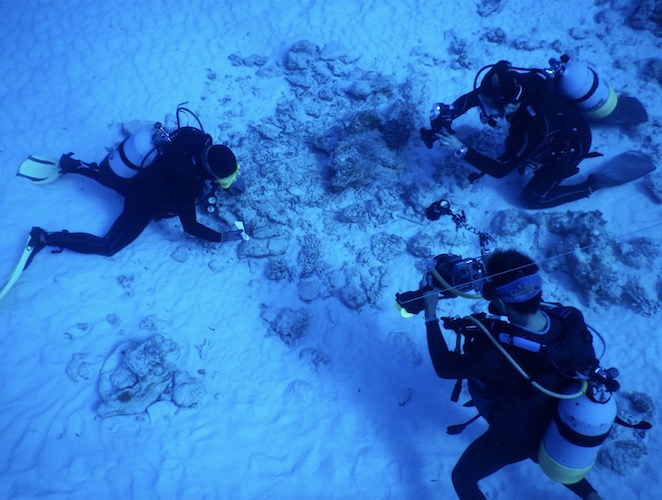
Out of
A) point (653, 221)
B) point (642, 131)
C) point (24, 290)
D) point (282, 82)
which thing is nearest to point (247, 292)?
point (24, 290)

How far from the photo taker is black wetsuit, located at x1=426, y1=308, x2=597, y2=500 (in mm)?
2945

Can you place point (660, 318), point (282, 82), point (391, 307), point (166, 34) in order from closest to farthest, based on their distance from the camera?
point (660, 318) → point (391, 307) → point (282, 82) → point (166, 34)

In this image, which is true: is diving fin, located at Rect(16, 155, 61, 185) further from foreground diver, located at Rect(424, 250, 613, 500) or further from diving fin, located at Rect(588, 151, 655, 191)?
diving fin, located at Rect(588, 151, 655, 191)

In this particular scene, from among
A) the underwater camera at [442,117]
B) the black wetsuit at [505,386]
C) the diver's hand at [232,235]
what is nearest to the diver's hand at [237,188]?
the diver's hand at [232,235]

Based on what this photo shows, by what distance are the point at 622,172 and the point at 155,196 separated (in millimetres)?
7072

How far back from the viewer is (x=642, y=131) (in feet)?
21.1

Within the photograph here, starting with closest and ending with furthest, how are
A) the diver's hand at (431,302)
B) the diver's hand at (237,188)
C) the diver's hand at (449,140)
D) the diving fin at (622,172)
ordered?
1. the diver's hand at (431,302)
2. the diver's hand at (449,140)
3. the diving fin at (622,172)
4. the diver's hand at (237,188)

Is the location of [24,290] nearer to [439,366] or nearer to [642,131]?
[439,366]

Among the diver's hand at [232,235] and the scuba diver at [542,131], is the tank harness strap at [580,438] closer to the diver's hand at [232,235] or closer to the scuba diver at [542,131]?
the scuba diver at [542,131]

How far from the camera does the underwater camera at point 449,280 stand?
3.39m

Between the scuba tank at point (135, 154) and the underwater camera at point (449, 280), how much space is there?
4.10 m

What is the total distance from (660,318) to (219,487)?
20.6 ft

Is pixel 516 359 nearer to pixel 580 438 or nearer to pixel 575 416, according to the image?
pixel 575 416

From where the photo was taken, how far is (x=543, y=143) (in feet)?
17.0
